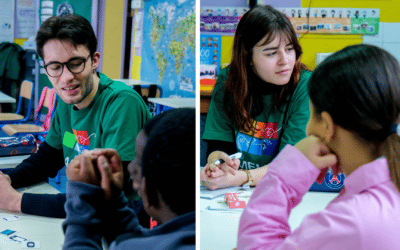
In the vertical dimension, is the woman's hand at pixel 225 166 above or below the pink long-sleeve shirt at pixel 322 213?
below

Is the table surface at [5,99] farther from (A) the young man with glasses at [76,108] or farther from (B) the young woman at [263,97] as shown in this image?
(B) the young woman at [263,97]

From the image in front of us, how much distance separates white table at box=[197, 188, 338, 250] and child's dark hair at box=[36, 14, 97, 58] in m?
0.46

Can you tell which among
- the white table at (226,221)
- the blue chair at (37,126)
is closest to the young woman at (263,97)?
the white table at (226,221)

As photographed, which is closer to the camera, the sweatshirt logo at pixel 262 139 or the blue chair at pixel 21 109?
the blue chair at pixel 21 109

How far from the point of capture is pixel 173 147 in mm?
487

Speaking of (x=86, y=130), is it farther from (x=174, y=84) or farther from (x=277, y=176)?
(x=277, y=176)

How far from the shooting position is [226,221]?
2.77 ft

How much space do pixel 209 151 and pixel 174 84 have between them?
660mm

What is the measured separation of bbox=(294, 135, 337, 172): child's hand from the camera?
1.85ft

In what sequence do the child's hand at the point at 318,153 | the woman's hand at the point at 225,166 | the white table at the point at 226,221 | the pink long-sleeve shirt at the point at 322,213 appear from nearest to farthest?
the pink long-sleeve shirt at the point at 322,213 → the child's hand at the point at 318,153 → the white table at the point at 226,221 → the woman's hand at the point at 225,166

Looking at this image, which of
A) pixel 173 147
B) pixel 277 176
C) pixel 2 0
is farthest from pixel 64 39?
pixel 277 176

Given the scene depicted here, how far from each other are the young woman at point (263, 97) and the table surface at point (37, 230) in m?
0.51

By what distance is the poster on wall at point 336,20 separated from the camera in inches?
41.4

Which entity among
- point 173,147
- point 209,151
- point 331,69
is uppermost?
point 331,69
